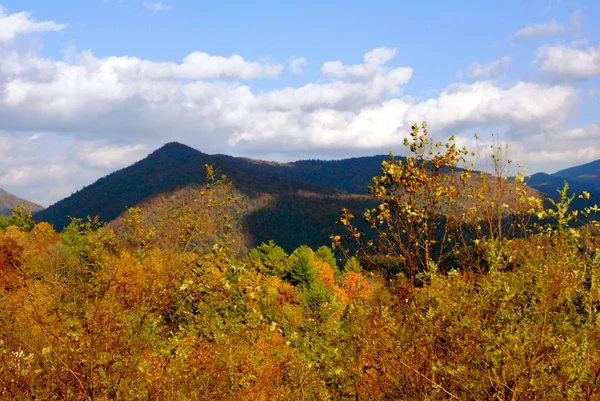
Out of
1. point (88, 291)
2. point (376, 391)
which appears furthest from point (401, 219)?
point (88, 291)

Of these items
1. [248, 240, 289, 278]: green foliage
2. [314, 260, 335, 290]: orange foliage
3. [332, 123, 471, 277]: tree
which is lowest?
[314, 260, 335, 290]: orange foliage

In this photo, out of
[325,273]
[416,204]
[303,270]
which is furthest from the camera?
[325,273]

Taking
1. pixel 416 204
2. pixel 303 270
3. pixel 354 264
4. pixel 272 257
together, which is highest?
pixel 416 204

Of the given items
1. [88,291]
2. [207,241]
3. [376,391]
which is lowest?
[376,391]

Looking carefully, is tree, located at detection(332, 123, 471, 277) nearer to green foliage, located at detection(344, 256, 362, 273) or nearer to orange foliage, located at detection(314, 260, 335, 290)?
green foliage, located at detection(344, 256, 362, 273)

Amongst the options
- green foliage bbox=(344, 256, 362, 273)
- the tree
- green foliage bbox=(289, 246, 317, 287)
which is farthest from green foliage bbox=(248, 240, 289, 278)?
the tree

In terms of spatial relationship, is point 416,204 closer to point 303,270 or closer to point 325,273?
point 303,270

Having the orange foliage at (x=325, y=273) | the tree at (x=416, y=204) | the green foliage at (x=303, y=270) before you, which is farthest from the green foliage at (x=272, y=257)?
the tree at (x=416, y=204)

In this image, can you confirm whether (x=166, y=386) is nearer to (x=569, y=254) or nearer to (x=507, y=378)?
(x=507, y=378)

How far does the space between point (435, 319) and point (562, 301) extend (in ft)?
6.76

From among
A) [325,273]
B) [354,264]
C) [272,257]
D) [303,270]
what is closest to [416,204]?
[354,264]

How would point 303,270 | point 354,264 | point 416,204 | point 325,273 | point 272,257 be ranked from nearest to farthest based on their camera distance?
point 416,204 < point 354,264 < point 303,270 < point 272,257 < point 325,273

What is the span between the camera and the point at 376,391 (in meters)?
10.4

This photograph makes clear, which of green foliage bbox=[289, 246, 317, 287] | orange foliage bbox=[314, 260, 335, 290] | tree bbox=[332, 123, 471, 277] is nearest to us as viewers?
tree bbox=[332, 123, 471, 277]
